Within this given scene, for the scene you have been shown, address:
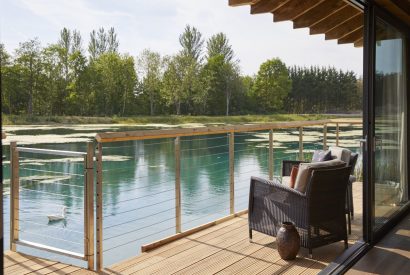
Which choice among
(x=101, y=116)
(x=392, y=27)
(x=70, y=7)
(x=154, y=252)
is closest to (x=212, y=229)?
(x=154, y=252)

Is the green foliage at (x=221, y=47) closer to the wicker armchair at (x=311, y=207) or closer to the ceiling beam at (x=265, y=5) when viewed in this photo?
the ceiling beam at (x=265, y=5)

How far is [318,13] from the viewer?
3.69m

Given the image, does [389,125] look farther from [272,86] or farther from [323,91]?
[323,91]

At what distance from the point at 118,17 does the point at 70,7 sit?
3773 mm

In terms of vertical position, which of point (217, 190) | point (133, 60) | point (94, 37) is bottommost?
point (217, 190)

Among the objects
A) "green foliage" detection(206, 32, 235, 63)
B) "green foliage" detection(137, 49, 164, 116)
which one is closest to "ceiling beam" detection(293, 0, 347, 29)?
"green foliage" detection(137, 49, 164, 116)

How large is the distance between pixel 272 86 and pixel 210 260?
29.4 metres

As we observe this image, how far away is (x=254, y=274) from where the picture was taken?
8.61 ft

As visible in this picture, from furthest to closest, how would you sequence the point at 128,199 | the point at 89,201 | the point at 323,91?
1. the point at 323,91
2. the point at 128,199
3. the point at 89,201

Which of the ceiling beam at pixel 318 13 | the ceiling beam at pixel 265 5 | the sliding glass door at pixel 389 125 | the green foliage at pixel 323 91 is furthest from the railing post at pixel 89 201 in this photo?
the green foliage at pixel 323 91

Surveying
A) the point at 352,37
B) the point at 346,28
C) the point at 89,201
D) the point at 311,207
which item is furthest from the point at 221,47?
the point at 89,201

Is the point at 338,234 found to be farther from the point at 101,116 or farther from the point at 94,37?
the point at 94,37

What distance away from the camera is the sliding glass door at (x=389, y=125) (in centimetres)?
331

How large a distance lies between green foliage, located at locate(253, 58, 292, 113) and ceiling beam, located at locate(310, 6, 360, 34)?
2731 centimetres
